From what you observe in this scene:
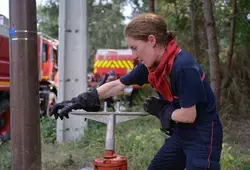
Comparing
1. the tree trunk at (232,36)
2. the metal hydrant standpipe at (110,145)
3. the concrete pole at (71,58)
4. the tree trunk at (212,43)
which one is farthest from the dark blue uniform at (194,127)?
the tree trunk at (232,36)

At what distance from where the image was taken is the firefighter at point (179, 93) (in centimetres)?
235

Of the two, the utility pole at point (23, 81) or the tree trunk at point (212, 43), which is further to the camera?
the tree trunk at point (212, 43)

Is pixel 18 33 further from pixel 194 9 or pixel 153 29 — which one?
pixel 194 9

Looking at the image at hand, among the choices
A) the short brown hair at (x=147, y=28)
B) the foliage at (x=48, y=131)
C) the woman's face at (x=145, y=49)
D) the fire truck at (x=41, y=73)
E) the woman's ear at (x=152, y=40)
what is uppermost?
the short brown hair at (x=147, y=28)

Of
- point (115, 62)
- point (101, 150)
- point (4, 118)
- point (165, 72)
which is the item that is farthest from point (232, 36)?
point (115, 62)

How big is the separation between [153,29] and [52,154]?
3869mm

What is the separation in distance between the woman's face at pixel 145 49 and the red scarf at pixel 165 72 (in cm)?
7

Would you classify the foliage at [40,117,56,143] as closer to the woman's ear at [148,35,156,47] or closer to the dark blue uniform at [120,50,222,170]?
the dark blue uniform at [120,50,222,170]

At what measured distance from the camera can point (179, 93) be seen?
93.2 inches

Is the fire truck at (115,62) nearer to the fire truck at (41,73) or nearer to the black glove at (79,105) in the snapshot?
the fire truck at (41,73)

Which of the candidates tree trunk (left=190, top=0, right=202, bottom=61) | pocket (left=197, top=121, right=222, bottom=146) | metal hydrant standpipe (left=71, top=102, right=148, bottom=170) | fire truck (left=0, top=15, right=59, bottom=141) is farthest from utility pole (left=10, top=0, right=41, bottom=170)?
tree trunk (left=190, top=0, right=202, bottom=61)

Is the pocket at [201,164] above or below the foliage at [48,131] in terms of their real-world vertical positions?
above

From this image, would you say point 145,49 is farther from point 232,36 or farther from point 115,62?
point 115,62

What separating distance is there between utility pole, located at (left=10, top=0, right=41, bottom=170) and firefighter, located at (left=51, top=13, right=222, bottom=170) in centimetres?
101
